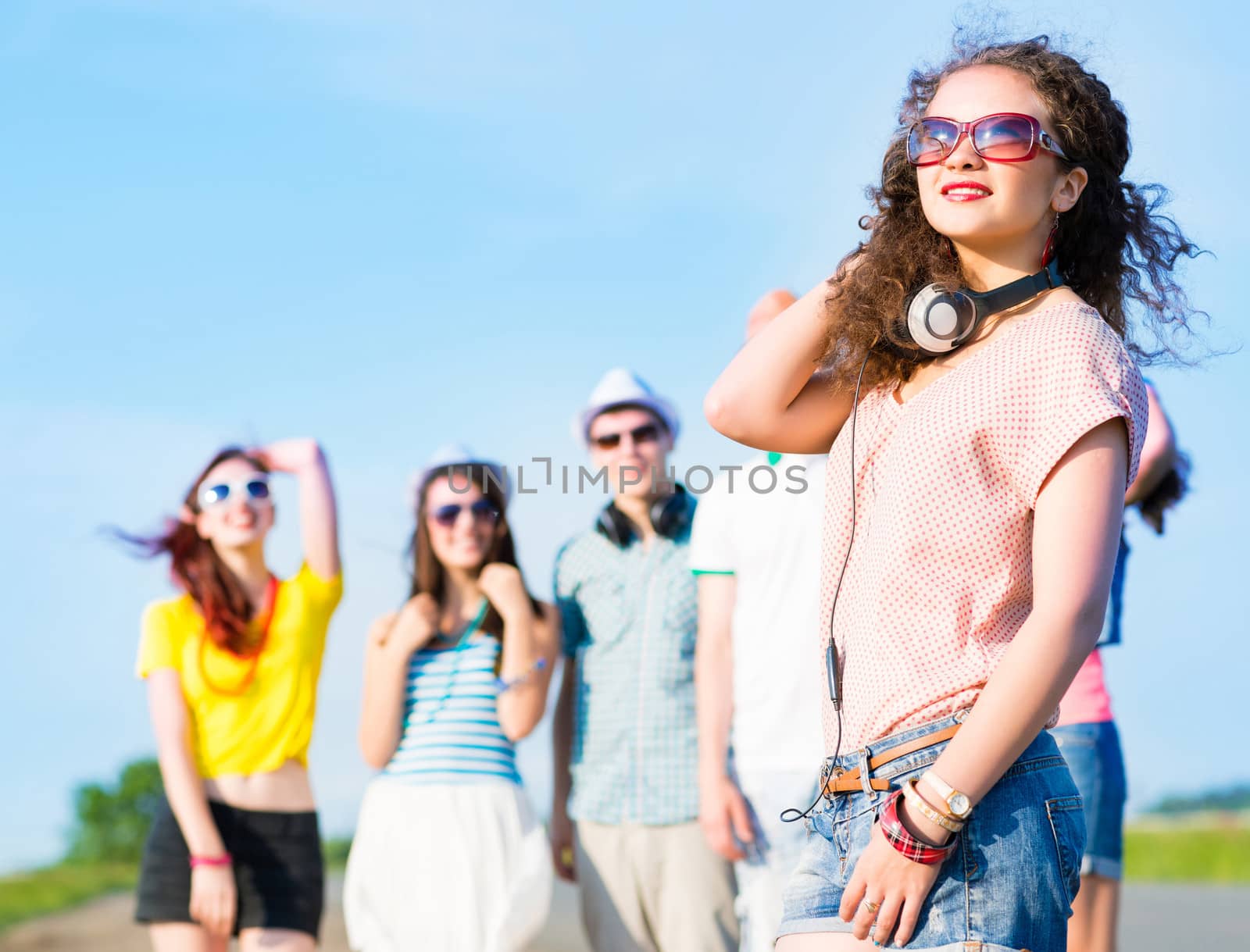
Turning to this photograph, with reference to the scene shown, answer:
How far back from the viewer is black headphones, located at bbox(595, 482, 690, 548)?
5043 mm

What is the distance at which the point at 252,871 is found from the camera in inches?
185

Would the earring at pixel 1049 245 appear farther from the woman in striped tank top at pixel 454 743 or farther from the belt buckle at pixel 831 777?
the woman in striped tank top at pixel 454 743

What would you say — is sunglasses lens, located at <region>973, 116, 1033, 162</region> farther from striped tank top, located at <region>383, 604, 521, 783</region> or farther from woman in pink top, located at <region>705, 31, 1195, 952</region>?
striped tank top, located at <region>383, 604, 521, 783</region>

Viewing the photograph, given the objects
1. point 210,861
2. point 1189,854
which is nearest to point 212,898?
point 210,861

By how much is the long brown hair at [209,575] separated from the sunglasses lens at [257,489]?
0.13 meters

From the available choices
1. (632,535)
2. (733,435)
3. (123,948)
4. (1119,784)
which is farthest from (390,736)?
(123,948)

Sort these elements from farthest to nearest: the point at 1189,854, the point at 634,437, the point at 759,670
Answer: the point at 1189,854 < the point at 634,437 < the point at 759,670

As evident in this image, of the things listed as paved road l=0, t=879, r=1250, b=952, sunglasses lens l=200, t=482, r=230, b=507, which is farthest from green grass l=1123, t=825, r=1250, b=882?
sunglasses lens l=200, t=482, r=230, b=507

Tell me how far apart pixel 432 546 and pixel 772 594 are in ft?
4.87

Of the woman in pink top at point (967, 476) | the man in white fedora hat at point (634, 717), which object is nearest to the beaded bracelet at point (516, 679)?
the man in white fedora hat at point (634, 717)

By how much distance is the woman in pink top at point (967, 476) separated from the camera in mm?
1773

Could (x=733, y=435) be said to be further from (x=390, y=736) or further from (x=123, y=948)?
(x=123, y=948)

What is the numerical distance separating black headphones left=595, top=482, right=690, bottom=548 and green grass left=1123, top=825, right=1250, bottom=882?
7937 millimetres

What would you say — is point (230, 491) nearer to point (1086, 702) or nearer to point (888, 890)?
point (1086, 702)
